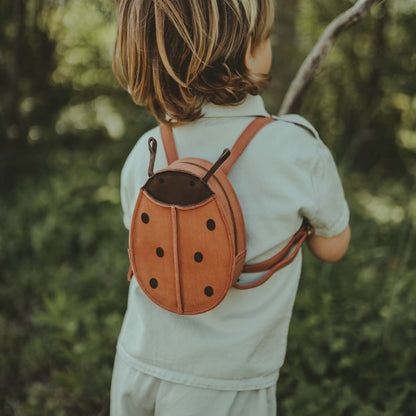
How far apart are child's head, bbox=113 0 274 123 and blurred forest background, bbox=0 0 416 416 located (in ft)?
3.25

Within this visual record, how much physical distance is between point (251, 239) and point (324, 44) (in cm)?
66

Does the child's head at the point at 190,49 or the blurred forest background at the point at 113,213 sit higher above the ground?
the child's head at the point at 190,49

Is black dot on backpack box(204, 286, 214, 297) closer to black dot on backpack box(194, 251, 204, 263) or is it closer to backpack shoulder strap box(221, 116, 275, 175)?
black dot on backpack box(194, 251, 204, 263)

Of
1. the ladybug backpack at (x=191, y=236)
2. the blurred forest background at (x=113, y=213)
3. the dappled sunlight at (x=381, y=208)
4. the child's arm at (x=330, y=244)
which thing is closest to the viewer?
the ladybug backpack at (x=191, y=236)

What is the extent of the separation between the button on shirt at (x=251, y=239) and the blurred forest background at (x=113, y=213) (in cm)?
71

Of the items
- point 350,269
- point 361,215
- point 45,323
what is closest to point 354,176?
point 361,215

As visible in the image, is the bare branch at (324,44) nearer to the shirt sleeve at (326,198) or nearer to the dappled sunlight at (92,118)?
the shirt sleeve at (326,198)

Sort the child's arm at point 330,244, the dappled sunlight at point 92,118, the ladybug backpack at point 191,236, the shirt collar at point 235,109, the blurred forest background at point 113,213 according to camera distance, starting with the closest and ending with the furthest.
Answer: the ladybug backpack at point 191,236
the shirt collar at point 235,109
the child's arm at point 330,244
the blurred forest background at point 113,213
the dappled sunlight at point 92,118

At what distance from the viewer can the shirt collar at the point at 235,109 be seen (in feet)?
3.35

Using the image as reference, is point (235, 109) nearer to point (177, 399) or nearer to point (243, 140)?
point (243, 140)

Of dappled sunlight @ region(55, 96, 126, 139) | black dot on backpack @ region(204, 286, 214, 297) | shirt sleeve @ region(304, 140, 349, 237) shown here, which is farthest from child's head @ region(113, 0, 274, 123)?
dappled sunlight @ region(55, 96, 126, 139)

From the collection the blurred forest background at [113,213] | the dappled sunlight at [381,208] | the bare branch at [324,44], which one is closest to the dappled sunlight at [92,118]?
the blurred forest background at [113,213]

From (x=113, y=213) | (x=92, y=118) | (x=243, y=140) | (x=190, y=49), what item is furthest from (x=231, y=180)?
(x=92, y=118)

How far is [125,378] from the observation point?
3.74ft
